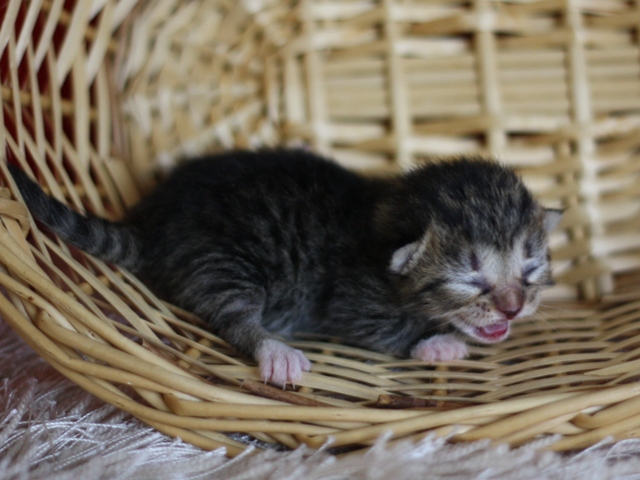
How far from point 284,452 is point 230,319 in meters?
0.50

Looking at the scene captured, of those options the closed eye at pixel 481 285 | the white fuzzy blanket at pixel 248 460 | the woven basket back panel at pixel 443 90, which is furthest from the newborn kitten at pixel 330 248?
the woven basket back panel at pixel 443 90

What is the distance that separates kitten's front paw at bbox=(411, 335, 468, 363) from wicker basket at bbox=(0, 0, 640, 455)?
56 mm

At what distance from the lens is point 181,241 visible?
191 centimetres

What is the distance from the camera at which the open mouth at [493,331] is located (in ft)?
5.98

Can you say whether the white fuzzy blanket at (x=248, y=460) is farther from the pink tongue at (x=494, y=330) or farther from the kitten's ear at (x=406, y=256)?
the kitten's ear at (x=406, y=256)

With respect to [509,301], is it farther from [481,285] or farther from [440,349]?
[440,349]

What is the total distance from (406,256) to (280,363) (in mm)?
493

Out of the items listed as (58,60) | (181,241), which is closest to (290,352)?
(181,241)

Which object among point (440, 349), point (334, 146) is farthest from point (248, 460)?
point (334, 146)

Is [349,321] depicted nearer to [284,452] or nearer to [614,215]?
Result: [284,452]

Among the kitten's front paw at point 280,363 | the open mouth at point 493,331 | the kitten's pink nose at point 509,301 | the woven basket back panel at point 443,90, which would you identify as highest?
the woven basket back panel at point 443,90

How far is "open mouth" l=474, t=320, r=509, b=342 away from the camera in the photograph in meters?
1.82

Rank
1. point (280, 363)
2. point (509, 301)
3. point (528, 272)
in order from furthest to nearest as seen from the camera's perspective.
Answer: point (528, 272)
point (509, 301)
point (280, 363)

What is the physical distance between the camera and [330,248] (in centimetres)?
206
